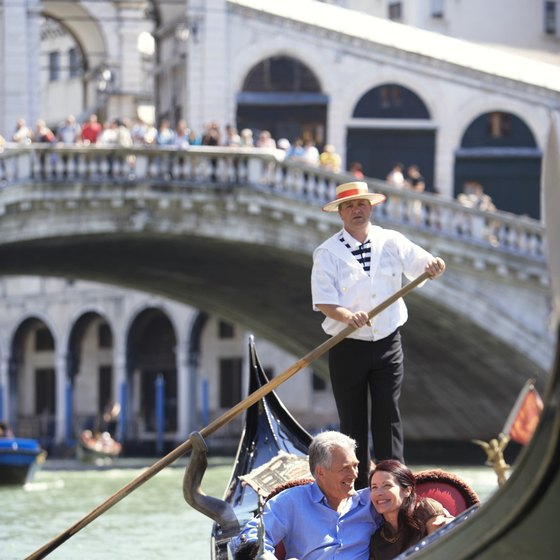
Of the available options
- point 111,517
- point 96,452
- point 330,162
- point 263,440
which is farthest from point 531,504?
point 96,452

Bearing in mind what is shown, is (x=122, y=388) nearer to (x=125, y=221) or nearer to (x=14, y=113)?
(x=14, y=113)

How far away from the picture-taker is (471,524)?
478cm

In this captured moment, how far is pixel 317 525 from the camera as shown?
5656 mm

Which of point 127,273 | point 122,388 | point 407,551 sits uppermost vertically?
point 407,551

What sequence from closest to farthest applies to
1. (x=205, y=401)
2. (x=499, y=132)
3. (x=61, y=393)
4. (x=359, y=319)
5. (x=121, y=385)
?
(x=359, y=319), (x=499, y=132), (x=205, y=401), (x=121, y=385), (x=61, y=393)

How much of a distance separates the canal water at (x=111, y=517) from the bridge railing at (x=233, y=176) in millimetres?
2284

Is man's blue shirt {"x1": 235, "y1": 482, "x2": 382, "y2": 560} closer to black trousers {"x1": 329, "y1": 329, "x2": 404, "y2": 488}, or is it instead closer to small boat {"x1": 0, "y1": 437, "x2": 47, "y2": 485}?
black trousers {"x1": 329, "y1": 329, "x2": 404, "y2": 488}

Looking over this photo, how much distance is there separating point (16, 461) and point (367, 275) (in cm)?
999

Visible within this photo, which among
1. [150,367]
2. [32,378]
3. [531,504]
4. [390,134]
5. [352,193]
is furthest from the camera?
[32,378]

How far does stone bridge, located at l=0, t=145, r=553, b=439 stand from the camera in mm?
17406

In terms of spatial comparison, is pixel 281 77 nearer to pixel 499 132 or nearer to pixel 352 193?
pixel 499 132

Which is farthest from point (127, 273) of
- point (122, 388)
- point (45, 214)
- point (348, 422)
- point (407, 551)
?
point (407, 551)

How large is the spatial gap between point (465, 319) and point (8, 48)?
18.4 ft

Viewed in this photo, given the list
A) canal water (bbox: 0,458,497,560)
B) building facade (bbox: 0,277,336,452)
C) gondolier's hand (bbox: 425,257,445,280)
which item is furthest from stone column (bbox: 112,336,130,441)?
gondolier's hand (bbox: 425,257,445,280)
